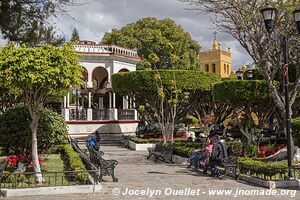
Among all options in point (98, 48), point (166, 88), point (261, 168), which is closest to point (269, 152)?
point (261, 168)

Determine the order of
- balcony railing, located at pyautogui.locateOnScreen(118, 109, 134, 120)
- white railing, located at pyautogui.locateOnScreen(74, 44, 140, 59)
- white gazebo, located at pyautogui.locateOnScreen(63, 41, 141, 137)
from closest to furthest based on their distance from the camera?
1. white gazebo, located at pyautogui.locateOnScreen(63, 41, 141, 137)
2. white railing, located at pyautogui.locateOnScreen(74, 44, 140, 59)
3. balcony railing, located at pyautogui.locateOnScreen(118, 109, 134, 120)

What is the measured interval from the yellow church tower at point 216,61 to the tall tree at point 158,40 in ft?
73.3

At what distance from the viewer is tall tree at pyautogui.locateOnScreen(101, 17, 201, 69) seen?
42.2 m

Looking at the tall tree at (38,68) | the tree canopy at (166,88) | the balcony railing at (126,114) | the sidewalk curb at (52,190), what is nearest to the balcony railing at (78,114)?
the balcony railing at (126,114)

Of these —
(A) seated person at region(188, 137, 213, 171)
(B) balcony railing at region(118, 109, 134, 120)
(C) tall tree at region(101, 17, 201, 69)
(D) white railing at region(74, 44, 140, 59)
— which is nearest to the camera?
(A) seated person at region(188, 137, 213, 171)

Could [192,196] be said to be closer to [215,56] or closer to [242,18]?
[242,18]

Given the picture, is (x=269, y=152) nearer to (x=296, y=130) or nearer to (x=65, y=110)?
(x=296, y=130)

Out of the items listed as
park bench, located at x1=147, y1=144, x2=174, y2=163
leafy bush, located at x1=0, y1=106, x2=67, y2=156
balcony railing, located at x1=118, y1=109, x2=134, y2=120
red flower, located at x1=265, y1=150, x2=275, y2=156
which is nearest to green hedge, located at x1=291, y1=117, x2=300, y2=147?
red flower, located at x1=265, y1=150, x2=275, y2=156

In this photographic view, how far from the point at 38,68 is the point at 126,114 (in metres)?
23.6

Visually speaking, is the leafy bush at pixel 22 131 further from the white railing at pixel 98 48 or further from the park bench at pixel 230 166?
the white railing at pixel 98 48

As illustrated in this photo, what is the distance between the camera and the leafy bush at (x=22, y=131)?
12.6 m

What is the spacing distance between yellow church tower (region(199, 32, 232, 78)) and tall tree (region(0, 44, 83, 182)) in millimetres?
57831

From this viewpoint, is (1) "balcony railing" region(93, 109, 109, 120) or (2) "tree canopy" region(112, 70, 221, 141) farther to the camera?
(1) "balcony railing" region(93, 109, 109, 120)

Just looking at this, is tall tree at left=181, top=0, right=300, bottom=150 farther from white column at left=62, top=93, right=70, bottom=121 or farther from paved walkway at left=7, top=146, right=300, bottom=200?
white column at left=62, top=93, right=70, bottom=121
